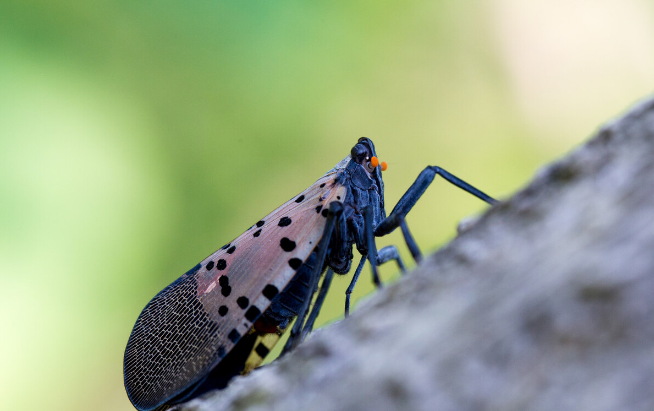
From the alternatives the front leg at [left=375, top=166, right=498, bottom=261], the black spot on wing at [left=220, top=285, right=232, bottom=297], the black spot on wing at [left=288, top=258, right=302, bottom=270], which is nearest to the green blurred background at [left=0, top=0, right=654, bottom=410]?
the front leg at [left=375, top=166, right=498, bottom=261]

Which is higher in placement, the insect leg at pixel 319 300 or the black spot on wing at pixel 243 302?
the black spot on wing at pixel 243 302

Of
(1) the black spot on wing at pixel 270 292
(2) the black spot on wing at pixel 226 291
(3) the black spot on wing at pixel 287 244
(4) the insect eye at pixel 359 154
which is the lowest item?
(1) the black spot on wing at pixel 270 292

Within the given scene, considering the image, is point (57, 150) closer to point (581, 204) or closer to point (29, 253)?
point (29, 253)

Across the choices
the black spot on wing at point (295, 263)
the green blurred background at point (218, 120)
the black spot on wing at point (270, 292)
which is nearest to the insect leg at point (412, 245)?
the black spot on wing at point (295, 263)

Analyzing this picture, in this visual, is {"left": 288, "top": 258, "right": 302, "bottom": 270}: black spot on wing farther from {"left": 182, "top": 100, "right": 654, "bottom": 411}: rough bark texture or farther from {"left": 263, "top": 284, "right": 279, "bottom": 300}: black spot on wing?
{"left": 182, "top": 100, "right": 654, "bottom": 411}: rough bark texture

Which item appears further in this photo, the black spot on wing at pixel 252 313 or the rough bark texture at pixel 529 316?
the black spot on wing at pixel 252 313

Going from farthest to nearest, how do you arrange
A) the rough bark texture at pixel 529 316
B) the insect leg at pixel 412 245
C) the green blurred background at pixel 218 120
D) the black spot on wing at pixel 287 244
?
1. the green blurred background at pixel 218 120
2. the black spot on wing at pixel 287 244
3. the insect leg at pixel 412 245
4. the rough bark texture at pixel 529 316

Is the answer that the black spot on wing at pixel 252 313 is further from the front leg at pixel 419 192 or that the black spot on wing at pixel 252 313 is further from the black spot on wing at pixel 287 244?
the front leg at pixel 419 192

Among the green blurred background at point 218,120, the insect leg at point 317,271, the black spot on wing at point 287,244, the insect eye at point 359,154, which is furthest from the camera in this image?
the green blurred background at point 218,120
